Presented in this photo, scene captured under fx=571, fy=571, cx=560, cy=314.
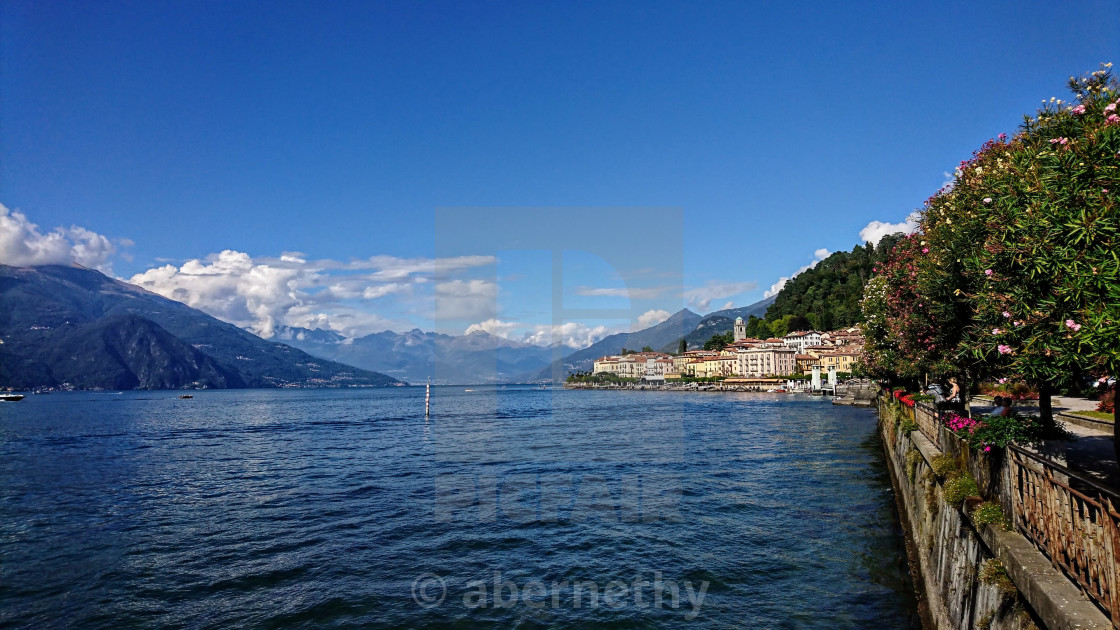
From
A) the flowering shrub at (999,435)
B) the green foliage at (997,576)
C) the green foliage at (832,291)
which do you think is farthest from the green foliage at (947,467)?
the green foliage at (832,291)

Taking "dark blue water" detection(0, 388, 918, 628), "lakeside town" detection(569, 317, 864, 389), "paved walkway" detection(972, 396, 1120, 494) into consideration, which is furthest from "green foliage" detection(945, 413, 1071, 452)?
"lakeside town" detection(569, 317, 864, 389)

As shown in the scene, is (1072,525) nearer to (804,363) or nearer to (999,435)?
(999,435)

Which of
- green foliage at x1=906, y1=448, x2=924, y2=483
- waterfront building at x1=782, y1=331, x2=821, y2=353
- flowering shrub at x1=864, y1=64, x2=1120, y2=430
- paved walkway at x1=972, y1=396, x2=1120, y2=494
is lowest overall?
green foliage at x1=906, y1=448, x2=924, y2=483

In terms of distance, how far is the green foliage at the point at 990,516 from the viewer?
786 cm

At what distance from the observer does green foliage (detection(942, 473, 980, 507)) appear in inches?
376

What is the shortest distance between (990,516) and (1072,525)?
7.29ft

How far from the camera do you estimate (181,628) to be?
11.6 m

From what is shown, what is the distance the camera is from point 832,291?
17788 centimetres

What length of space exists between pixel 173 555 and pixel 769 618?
628 inches

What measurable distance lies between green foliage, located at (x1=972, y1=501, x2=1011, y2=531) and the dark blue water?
4493 mm

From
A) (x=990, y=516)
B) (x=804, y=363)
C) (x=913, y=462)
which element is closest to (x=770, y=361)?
(x=804, y=363)

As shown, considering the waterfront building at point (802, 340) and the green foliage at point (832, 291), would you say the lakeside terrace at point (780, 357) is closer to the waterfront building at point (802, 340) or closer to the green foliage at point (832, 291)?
the waterfront building at point (802, 340)

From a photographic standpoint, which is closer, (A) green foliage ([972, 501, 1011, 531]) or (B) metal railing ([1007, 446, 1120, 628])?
(B) metal railing ([1007, 446, 1120, 628])

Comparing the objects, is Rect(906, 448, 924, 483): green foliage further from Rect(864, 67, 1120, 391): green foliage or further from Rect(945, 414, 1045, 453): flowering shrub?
Rect(864, 67, 1120, 391): green foliage
